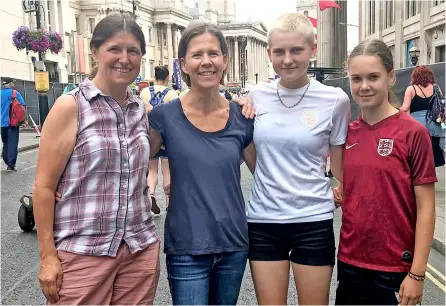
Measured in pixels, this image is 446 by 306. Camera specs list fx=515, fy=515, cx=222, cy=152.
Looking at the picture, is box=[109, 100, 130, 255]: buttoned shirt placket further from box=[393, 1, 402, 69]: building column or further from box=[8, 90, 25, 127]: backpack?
box=[393, 1, 402, 69]: building column

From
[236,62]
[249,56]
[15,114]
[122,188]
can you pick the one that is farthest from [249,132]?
[249,56]

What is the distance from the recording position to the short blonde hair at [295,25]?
255cm

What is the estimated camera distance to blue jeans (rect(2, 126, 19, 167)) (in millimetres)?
12242

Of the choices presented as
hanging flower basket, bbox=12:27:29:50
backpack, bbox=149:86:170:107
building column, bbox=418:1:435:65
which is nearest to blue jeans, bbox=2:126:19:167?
backpack, bbox=149:86:170:107

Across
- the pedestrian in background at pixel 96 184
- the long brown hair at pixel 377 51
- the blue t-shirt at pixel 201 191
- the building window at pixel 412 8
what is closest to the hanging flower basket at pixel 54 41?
the building window at pixel 412 8

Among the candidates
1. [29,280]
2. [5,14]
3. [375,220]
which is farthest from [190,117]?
[5,14]

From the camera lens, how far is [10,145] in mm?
12297

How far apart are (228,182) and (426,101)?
7078 millimetres

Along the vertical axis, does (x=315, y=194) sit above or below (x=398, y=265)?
above

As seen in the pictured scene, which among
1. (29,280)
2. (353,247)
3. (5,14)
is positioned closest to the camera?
(353,247)

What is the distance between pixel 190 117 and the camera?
251 cm

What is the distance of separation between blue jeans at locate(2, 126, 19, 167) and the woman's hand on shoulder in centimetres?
1079

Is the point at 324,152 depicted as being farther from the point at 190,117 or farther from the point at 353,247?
the point at 190,117

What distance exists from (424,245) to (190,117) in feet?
4.08
